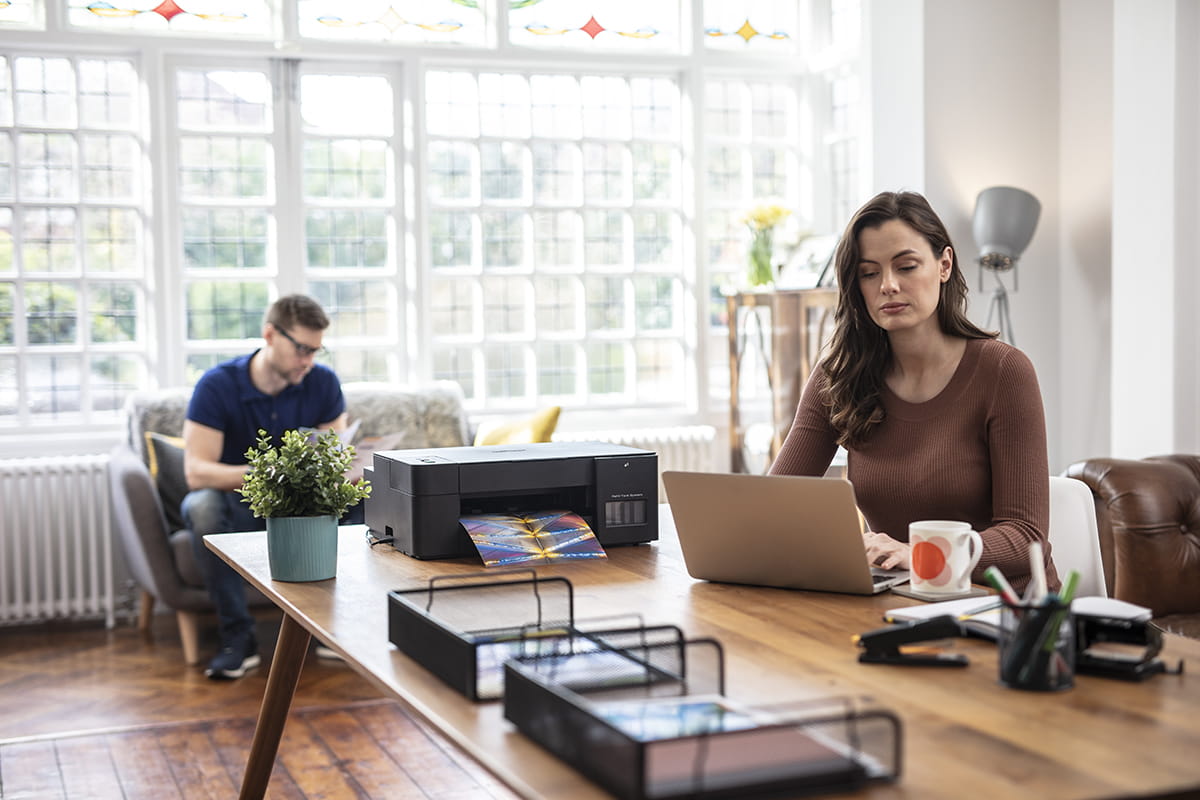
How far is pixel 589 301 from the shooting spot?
222 inches

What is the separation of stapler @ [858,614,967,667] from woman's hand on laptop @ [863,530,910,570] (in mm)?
427

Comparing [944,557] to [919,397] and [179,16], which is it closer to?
[919,397]

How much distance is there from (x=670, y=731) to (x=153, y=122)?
4.50 m

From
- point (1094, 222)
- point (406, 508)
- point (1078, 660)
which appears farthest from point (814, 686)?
point (1094, 222)

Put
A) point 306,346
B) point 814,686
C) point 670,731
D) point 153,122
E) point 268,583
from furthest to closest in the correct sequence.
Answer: point 153,122 < point 306,346 < point 268,583 < point 814,686 < point 670,731

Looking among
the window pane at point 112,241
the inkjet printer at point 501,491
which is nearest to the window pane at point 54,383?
the window pane at point 112,241

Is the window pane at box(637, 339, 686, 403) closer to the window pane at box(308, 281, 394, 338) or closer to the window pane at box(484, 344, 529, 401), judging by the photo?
the window pane at box(484, 344, 529, 401)

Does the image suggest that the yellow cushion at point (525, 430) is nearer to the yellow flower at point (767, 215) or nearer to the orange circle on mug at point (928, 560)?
the yellow flower at point (767, 215)

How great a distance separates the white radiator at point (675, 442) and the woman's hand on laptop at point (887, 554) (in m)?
3.35

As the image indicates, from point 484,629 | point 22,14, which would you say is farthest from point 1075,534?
point 22,14

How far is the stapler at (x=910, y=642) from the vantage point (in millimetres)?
1505

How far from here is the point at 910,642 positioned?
5.12 ft

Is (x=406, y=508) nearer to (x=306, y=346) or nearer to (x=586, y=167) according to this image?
(x=306, y=346)

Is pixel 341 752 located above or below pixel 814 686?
below
